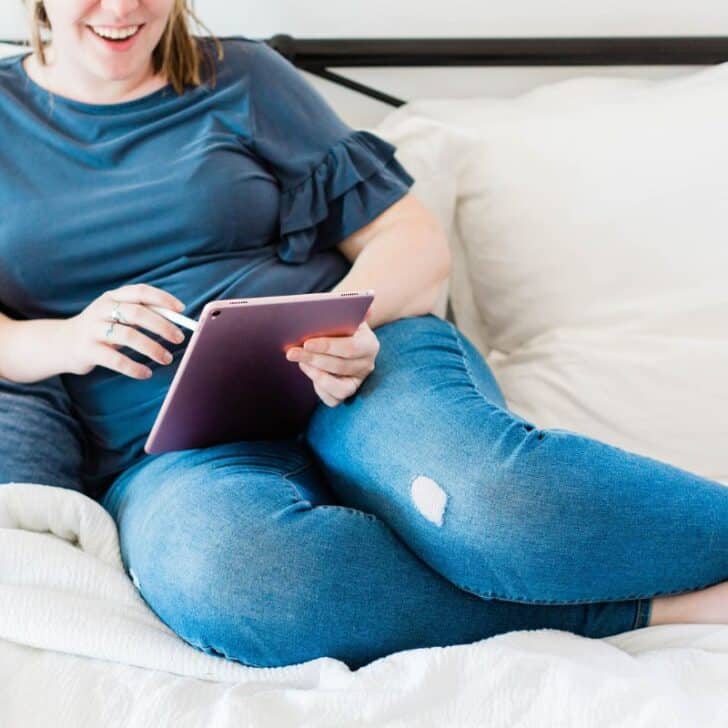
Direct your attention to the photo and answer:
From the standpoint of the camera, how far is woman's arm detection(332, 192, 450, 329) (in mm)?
1193

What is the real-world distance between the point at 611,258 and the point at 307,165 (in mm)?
437

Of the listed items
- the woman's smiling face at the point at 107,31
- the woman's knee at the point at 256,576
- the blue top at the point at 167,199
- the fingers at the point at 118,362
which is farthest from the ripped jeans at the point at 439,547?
the woman's smiling face at the point at 107,31

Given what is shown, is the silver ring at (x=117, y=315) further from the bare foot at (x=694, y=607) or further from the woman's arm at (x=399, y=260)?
the bare foot at (x=694, y=607)

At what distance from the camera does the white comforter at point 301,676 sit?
79 cm

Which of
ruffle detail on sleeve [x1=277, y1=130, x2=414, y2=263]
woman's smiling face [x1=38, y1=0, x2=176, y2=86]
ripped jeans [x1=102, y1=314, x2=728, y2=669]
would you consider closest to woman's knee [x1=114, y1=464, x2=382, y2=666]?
ripped jeans [x1=102, y1=314, x2=728, y2=669]

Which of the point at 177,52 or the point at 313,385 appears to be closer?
the point at 313,385

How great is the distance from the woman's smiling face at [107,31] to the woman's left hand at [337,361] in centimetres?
42

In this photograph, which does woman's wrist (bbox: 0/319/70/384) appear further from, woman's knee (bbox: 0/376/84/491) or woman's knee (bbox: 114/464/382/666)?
woman's knee (bbox: 114/464/382/666)

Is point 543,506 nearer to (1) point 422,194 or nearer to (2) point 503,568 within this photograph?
(2) point 503,568

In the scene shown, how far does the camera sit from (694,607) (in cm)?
95

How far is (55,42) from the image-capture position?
1186 millimetres

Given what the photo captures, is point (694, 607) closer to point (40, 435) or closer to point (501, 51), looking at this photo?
point (40, 435)

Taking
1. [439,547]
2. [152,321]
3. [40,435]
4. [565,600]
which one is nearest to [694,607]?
[565,600]

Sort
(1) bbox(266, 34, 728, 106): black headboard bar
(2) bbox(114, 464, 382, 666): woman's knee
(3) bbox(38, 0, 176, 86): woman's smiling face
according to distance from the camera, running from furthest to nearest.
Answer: (1) bbox(266, 34, 728, 106): black headboard bar < (3) bbox(38, 0, 176, 86): woman's smiling face < (2) bbox(114, 464, 382, 666): woman's knee
